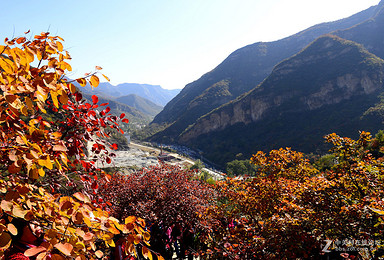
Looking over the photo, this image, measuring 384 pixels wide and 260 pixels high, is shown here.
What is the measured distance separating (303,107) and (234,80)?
86368 millimetres

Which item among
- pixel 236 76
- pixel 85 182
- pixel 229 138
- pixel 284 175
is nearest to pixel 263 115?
pixel 229 138

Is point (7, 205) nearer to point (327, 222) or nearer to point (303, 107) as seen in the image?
point (327, 222)

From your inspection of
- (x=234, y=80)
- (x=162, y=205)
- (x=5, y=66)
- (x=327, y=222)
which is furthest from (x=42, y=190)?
(x=234, y=80)

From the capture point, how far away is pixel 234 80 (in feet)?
591

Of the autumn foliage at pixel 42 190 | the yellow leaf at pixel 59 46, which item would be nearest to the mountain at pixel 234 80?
the yellow leaf at pixel 59 46

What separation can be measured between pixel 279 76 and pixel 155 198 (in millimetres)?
133654

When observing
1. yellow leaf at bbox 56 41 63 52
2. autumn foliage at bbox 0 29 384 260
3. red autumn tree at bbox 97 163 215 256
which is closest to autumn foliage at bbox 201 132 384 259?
autumn foliage at bbox 0 29 384 260

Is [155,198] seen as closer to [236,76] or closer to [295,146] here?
[295,146]

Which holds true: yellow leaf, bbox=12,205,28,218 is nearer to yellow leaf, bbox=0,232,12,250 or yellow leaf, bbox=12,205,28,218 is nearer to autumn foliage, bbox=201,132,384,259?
yellow leaf, bbox=0,232,12,250

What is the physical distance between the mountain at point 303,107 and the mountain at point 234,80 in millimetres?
24537

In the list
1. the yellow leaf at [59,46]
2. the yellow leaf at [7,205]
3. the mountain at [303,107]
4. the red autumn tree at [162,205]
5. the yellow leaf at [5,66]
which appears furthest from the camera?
the mountain at [303,107]

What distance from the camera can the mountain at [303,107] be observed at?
7943cm

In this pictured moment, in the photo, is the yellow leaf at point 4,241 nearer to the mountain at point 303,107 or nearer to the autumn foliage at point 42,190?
the autumn foliage at point 42,190

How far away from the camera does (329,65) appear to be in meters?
108
